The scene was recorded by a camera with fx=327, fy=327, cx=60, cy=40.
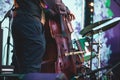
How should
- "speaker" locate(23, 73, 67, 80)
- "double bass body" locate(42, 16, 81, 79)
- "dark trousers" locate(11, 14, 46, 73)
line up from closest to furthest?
1. "speaker" locate(23, 73, 67, 80)
2. "dark trousers" locate(11, 14, 46, 73)
3. "double bass body" locate(42, 16, 81, 79)

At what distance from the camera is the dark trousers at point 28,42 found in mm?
1905

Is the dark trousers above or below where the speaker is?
above

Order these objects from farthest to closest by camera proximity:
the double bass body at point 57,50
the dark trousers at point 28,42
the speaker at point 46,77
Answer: the double bass body at point 57,50 < the dark trousers at point 28,42 < the speaker at point 46,77

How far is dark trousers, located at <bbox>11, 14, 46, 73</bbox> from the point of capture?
6.25 ft

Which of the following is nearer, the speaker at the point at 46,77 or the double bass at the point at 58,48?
the speaker at the point at 46,77

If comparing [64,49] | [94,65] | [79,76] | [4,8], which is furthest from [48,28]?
[94,65]

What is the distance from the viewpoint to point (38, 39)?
1.96 meters

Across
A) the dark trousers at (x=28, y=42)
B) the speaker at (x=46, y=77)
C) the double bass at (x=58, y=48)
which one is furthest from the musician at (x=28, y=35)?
the double bass at (x=58, y=48)

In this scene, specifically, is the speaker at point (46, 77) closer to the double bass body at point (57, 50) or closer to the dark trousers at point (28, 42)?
the dark trousers at point (28, 42)

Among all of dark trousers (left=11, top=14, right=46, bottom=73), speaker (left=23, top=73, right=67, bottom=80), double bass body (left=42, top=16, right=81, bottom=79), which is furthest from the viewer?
double bass body (left=42, top=16, right=81, bottom=79)

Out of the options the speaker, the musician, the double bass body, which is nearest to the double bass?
the double bass body

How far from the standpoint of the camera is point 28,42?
76.2 inches

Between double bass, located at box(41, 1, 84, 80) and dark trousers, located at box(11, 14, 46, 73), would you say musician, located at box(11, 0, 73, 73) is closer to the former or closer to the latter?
dark trousers, located at box(11, 14, 46, 73)

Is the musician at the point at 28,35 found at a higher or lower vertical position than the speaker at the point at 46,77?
higher
